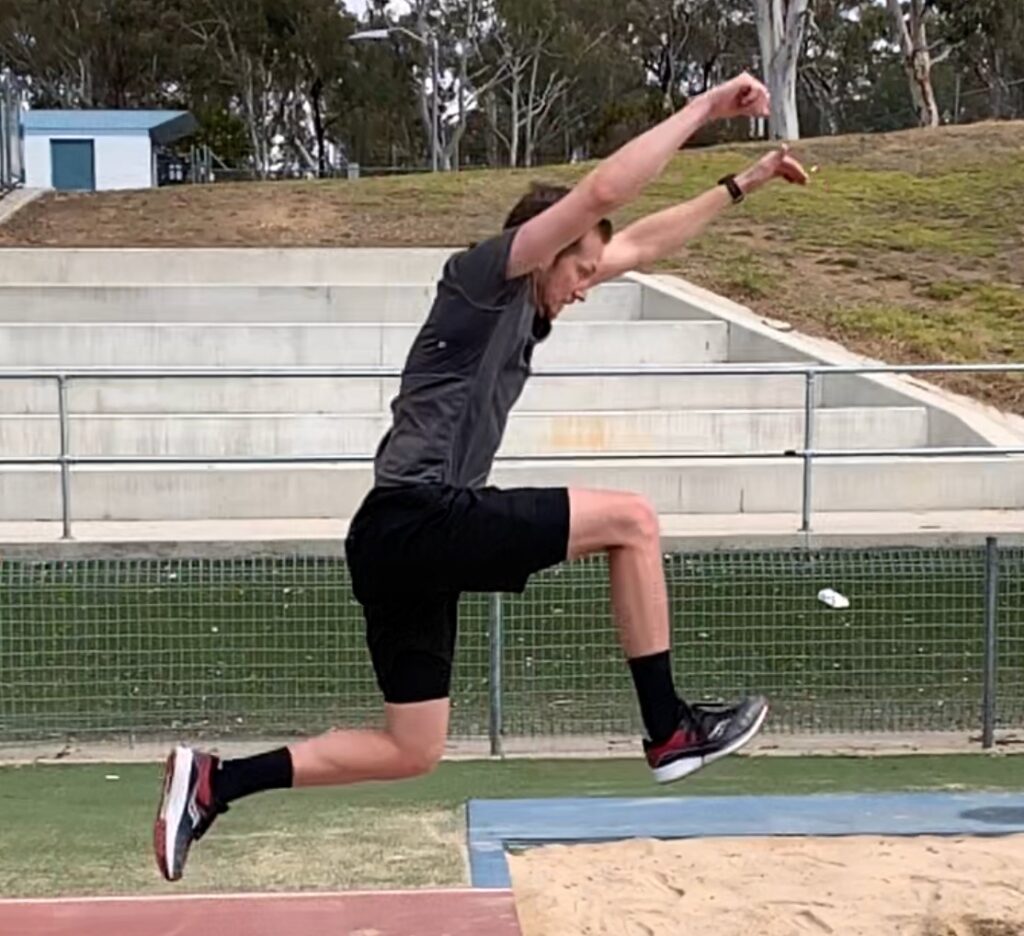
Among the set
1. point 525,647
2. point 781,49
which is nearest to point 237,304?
point 525,647

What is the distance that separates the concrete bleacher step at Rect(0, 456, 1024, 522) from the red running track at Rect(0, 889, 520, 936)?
→ 25.5 ft

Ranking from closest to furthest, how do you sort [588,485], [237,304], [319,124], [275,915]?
1. [275,915]
2. [588,485]
3. [237,304]
4. [319,124]

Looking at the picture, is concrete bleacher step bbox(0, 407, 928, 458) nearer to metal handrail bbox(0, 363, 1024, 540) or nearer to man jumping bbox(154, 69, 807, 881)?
metal handrail bbox(0, 363, 1024, 540)

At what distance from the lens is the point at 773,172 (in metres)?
4.52

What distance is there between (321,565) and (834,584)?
2.79 meters

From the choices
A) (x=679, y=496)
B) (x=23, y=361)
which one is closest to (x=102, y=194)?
(x=23, y=361)

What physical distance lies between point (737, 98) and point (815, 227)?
729 inches

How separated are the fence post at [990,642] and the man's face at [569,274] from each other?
428 centimetres

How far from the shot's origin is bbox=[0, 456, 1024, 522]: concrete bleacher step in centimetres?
1298

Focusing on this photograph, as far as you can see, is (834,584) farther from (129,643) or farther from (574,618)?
(129,643)

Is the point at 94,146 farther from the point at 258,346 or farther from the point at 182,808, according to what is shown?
the point at 182,808

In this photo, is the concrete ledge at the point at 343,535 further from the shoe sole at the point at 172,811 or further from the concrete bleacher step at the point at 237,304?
the shoe sole at the point at 172,811

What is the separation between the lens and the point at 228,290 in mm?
18500

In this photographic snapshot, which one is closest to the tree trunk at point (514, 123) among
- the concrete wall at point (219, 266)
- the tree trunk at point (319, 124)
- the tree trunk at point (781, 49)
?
the tree trunk at point (319, 124)
